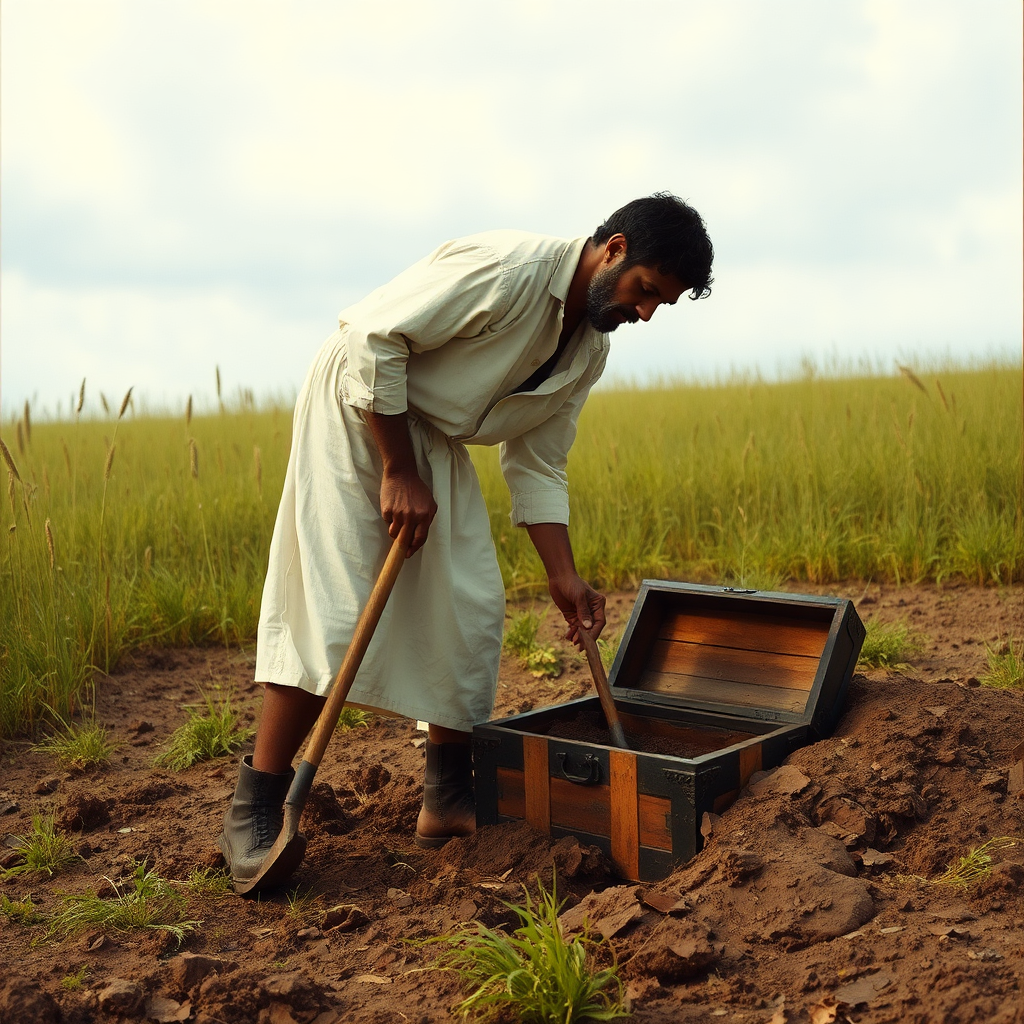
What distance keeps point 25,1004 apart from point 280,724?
0.91m

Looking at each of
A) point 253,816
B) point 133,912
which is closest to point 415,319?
point 253,816

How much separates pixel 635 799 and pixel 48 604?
2722 mm

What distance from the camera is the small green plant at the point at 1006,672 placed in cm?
378

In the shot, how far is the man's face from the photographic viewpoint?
8.55 feet

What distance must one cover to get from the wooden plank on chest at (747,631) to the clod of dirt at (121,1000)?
1938mm

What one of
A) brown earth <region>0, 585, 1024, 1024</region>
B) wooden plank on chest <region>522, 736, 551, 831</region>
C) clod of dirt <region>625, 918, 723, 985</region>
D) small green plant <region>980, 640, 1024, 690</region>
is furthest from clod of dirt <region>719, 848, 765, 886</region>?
small green plant <region>980, 640, 1024, 690</region>

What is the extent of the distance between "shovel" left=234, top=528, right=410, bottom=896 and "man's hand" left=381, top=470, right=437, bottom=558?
24 millimetres

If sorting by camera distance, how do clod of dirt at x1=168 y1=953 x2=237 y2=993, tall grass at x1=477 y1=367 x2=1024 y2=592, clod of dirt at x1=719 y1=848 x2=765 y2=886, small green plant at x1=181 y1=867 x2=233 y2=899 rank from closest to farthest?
1. clod of dirt at x1=168 y1=953 x2=237 y2=993
2. clod of dirt at x1=719 y1=848 x2=765 y2=886
3. small green plant at x1=181 y1=867 x2=233 y2=899
4. tall grass at x1=477 y1=367 x2=1024 y2=592

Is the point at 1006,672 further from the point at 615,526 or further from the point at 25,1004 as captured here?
the point at 25,1004

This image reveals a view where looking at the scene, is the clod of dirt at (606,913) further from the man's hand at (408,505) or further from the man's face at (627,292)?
the man's face at (627,292)

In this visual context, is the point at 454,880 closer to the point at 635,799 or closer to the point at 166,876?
the point at 635,799

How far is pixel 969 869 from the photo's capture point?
241cm

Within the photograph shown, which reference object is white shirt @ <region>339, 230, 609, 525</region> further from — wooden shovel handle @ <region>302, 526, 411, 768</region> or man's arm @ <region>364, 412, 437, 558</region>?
wooden shovel handle @ <region>302, 526, 411, 768</region>

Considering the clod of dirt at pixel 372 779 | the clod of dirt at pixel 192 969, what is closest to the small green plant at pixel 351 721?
the clod of dirt at pixel 372 779
